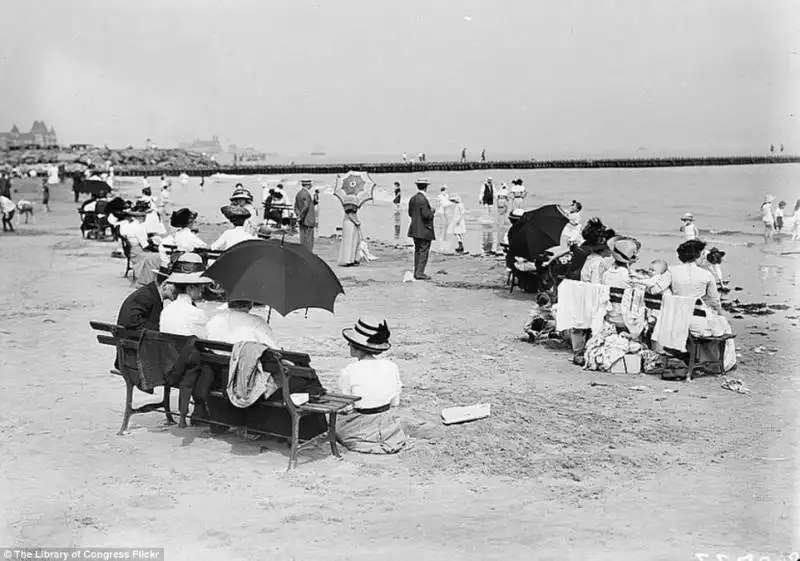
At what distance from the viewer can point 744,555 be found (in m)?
4.65

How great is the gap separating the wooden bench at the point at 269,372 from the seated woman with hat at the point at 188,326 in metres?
0.09

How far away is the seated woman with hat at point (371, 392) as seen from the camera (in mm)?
6230

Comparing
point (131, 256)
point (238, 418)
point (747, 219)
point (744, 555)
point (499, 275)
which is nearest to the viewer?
point (744, 555)

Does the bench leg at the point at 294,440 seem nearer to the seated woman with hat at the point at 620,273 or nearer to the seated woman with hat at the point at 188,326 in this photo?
the seated woman with hat at the point at 188,326

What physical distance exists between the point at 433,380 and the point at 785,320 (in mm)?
6259

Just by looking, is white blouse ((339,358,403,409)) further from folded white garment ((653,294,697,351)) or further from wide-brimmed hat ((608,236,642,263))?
wide-brimmed hat ((608,236,642,263))

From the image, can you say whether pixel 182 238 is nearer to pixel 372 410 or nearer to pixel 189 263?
pixel 189 263

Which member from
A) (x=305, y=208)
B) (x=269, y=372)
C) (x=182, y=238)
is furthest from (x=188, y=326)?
(x=305, y=208)

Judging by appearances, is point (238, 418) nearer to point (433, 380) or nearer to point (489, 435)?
point (489, 435)

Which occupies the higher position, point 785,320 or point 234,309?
point 234,309

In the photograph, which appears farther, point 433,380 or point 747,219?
Answer: point 747,219

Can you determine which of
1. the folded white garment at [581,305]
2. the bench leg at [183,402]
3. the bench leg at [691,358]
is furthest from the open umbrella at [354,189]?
the bench leg at [183,402]

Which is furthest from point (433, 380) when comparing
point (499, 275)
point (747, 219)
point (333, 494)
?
point (747, 219)

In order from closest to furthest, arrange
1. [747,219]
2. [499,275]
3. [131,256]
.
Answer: [131,256]
[499,275]
[747,219]
